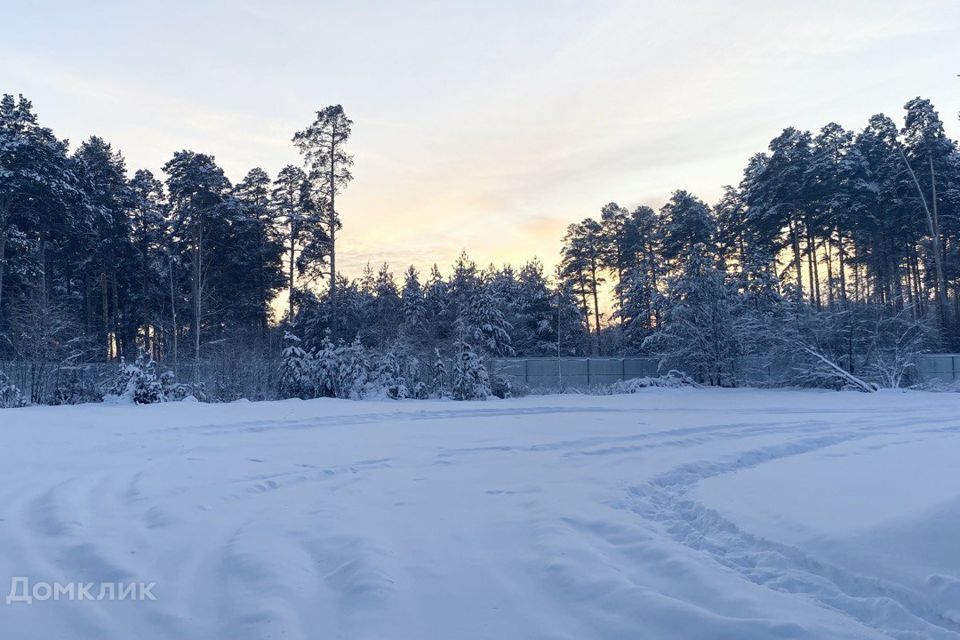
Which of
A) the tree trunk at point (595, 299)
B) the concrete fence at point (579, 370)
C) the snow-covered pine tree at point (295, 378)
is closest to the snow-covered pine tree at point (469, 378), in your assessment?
the snow-covered pine tree at point (295, 378)

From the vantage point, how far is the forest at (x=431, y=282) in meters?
22.3

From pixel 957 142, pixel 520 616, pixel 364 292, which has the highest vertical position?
pixel 957 142

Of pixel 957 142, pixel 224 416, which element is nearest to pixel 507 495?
pixel 224 416

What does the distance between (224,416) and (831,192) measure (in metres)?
33.5

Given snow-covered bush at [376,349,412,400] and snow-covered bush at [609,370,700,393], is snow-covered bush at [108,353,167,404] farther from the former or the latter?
snow-covered bush at [609,370,700,393]

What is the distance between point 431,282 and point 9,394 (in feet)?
121

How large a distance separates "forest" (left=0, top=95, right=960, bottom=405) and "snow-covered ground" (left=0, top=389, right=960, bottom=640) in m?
11.0

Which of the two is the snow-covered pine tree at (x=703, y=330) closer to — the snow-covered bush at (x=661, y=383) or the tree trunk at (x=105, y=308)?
the snow-covered bush at (x=661, y=383)

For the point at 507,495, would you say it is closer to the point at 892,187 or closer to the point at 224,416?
the point at 224,416

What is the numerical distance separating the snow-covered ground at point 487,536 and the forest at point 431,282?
11020mm

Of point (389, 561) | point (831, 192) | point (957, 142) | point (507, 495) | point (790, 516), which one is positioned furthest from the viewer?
point (957, 142)

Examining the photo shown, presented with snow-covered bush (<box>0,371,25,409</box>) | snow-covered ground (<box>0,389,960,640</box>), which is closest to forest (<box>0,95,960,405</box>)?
snow-covered bush (<box>0,371,25,409</box>)

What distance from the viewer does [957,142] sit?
126ft

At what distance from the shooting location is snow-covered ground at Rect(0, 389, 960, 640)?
3.68 metres
